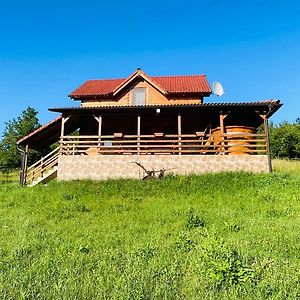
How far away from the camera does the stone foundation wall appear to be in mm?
16875

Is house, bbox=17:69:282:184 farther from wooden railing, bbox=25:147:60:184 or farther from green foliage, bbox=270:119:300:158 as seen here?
green foliage, bbox=270:119:300:158

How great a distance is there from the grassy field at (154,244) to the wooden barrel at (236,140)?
4.36m

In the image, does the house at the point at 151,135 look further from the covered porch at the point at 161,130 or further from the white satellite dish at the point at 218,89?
the white satellite dish at the point at 218,89

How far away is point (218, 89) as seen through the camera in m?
23.3

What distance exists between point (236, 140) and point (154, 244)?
11.6m

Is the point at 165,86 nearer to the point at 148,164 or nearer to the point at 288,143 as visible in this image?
the point at 148,164

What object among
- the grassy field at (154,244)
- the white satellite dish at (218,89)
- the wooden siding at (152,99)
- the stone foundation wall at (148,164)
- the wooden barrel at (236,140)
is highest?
the white satellite dish at (218,89)

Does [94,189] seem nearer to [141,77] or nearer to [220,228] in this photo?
[220,228]

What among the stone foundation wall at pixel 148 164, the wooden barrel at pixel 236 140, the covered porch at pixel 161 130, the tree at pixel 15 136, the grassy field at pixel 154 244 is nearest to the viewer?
the grassy field at pixel 154 244

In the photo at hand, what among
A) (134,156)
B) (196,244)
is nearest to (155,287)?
(196,244)

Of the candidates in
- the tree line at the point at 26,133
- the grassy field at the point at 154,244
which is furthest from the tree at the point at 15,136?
the grassy field at the point at 154,244

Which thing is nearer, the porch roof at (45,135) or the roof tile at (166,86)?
the porch roof at (45,135)

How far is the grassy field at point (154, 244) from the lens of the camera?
5387 mm

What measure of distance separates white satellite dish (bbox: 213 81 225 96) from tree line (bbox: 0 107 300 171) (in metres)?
24.3
